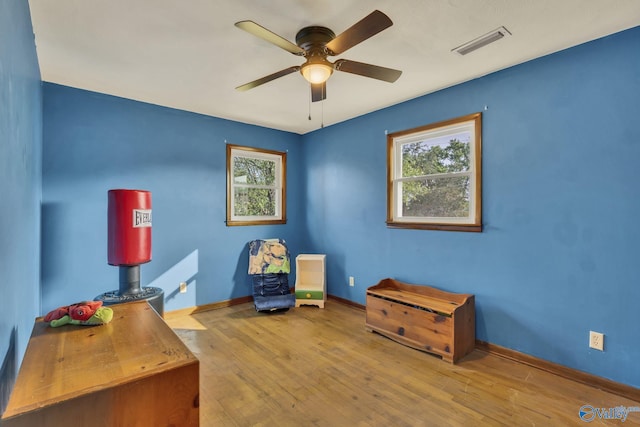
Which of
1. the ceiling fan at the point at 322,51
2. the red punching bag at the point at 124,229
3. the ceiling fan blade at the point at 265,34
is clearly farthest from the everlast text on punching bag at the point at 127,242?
the ceiling fan blade at the point at 265,34

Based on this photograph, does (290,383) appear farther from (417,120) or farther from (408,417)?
(417,120)

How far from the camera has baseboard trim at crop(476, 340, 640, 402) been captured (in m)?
2.13

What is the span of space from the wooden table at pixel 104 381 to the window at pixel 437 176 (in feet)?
8.95

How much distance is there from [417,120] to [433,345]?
7.61 ft

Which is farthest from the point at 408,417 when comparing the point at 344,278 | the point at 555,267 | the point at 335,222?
the point at 335,222

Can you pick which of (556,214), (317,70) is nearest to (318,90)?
(317,70)

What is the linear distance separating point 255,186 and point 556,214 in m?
3.52

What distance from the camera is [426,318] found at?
108 inches

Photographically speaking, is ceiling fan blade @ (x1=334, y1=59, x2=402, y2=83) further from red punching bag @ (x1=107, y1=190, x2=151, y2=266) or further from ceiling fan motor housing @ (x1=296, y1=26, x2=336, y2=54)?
red punching bag @ (x1=107, y1=190, x2=151, y2=266)

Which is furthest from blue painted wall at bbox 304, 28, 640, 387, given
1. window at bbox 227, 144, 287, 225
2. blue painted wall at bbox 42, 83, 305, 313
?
blue painted wall at bbox 42, 83, 305, 313

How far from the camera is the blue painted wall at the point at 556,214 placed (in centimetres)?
215

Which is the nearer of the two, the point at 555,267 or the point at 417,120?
the point at 555,267

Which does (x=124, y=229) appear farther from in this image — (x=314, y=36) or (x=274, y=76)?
(x=314, y=36)

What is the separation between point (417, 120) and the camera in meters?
3.40
